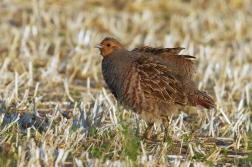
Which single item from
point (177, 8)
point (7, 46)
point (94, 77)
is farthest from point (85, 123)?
point (177, 8)

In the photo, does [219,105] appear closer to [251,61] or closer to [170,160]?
[170,160]

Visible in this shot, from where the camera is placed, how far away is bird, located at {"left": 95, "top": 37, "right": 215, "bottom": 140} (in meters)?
5.56

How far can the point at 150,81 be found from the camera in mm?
5586

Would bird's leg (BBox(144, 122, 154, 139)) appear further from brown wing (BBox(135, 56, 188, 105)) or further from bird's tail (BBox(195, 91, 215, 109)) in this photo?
bird's tail (BBox(195, 91, 215, 109))

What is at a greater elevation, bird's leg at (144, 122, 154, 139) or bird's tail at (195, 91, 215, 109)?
bird's tail at (195, 91, 215, 109)

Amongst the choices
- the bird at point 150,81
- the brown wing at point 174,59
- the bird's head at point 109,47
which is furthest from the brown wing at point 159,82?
the bird's head at point 109,47

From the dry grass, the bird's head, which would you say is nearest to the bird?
the bird's head

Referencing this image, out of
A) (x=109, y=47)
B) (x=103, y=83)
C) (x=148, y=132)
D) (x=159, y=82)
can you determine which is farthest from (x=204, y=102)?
(x=103, y=83)

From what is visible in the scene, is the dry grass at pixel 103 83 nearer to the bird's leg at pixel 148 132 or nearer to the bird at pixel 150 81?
the bird's leg at pixel 148 132

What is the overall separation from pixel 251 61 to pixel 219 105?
134 inches

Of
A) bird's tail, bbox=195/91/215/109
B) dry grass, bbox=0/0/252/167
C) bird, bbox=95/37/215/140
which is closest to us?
dry grass, bbox=0/0/252/167

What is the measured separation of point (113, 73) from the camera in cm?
564

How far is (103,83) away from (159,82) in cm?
269

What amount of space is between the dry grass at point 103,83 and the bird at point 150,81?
0.80ft
